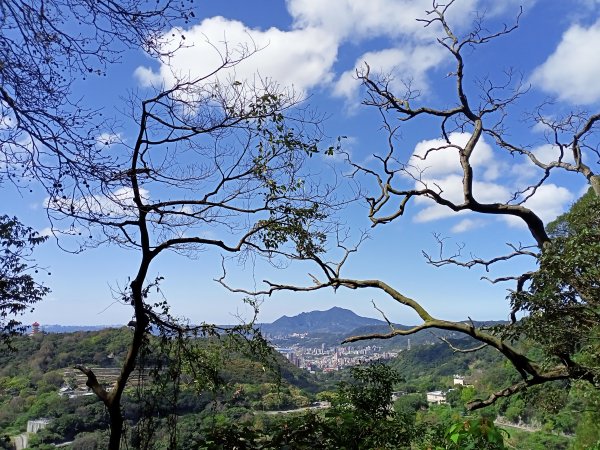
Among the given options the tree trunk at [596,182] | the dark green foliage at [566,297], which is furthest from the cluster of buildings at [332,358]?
the tree trunk at [596,182]

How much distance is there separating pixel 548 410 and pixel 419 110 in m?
4.46

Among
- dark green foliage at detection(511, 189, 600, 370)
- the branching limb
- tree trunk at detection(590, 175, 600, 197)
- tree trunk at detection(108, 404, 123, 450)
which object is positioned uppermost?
tree trunk at detection(590, 175, 600, 197)

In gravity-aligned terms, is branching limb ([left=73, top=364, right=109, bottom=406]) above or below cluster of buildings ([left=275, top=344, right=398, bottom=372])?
above

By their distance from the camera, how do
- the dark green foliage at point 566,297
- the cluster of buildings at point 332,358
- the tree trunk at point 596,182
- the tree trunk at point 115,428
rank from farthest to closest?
the cluster of buildings at point 332,358
the tree trunk at point 596,182
the dark green foliage at point 566,297
the tree trunk at point 115,428

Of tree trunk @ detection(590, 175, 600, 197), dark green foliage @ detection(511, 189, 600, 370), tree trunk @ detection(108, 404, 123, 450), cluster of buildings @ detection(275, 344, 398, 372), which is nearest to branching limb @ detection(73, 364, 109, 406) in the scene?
tree trunk @ detection(108, 404, 123, 450)

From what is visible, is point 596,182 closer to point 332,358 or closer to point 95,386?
point 95,386

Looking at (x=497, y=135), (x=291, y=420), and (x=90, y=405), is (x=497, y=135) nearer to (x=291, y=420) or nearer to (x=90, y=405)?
(x=291, y=420)

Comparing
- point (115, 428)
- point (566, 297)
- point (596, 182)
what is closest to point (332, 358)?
point (596, 182)

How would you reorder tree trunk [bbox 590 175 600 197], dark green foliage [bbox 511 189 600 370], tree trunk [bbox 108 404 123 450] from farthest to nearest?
tree trunk [bbox 590 175 600 197], dark green foliage [bbox 511 189 600 370], tree trunk [bbox 108 404 123 450]

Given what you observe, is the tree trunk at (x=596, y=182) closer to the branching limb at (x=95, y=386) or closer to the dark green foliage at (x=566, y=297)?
the dark green foliage at (x=566, y=297)

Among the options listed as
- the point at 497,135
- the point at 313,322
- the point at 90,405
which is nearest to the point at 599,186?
the point at 497,135

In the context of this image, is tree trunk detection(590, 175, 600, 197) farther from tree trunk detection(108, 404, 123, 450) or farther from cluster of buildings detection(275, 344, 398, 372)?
tree trunk detection(108, 404, 123, 450)

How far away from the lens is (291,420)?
2445mm

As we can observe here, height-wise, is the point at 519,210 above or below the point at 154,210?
above
